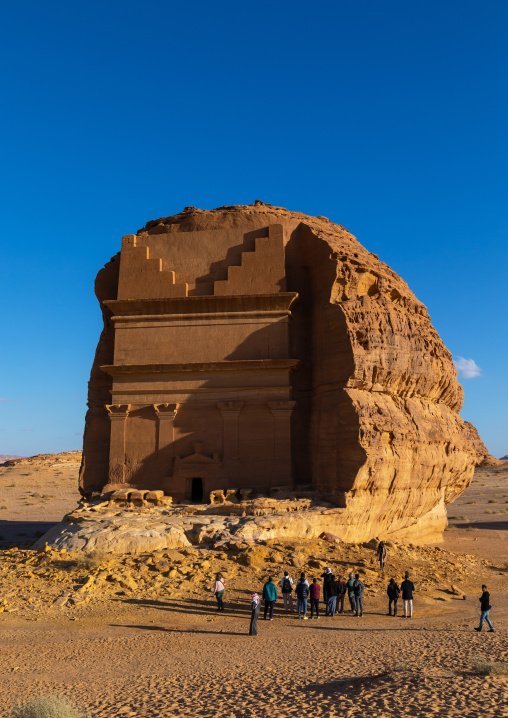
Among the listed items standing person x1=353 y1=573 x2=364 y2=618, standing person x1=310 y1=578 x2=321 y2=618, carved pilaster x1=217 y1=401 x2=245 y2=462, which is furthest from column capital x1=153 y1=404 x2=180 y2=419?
standing person x1=353 y1=573 x2=364 y2=618

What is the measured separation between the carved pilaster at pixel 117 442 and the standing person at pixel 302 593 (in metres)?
9.88

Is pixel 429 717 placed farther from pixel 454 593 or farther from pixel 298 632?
pixel 454 593

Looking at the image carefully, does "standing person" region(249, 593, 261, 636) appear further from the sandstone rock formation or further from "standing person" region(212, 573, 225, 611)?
the sandstone rock formation

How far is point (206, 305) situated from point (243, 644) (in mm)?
13238

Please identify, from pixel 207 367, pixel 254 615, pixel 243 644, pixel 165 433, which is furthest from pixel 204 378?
pixel 243 644

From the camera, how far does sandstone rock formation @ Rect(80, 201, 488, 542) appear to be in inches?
800

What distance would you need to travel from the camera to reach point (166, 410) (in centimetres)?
2162

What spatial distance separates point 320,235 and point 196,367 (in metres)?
7.10

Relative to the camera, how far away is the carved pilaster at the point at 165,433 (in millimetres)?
21500

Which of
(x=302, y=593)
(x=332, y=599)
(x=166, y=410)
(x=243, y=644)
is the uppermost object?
(x=166, y=410)

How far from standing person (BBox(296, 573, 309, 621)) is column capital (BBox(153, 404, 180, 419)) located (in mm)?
9414

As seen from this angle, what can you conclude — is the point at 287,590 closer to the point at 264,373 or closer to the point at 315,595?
the point at 315,595

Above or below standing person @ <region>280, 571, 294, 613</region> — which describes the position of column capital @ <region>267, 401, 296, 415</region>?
above

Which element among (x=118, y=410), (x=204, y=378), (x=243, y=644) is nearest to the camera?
(x=243, y=644)
